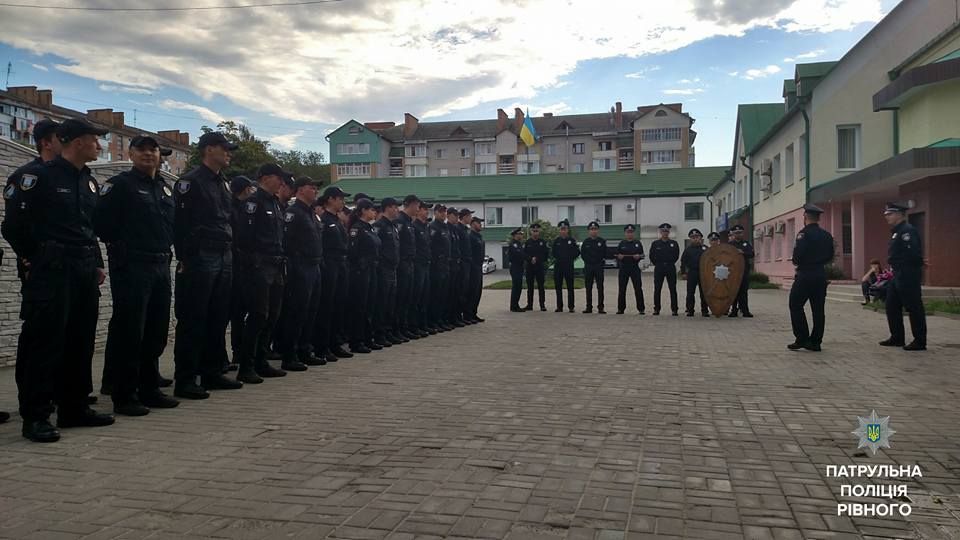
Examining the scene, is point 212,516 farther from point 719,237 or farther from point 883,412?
point 719,237

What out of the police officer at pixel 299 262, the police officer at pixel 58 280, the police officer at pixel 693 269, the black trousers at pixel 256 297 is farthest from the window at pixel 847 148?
the police officer at pixel 58 280

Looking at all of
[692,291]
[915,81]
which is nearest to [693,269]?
[692,291]

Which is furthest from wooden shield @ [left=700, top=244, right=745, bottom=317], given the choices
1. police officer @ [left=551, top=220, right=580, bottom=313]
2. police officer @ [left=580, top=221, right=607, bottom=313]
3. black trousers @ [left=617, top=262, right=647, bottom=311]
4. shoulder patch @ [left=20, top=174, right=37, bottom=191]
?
shoulder patch @ [left=20, top=174, right=37, bottom=191]

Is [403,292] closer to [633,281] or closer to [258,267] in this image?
[258,267]

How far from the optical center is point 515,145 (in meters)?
69.2

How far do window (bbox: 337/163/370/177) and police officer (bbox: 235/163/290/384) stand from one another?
210 feet

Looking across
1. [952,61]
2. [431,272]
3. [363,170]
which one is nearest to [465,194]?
[363,170]

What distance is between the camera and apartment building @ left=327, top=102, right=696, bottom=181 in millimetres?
64125

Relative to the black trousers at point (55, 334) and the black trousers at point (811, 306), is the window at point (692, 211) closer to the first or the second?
the black trousers at point (811, 306)

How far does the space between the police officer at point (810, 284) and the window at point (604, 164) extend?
60.8 meters

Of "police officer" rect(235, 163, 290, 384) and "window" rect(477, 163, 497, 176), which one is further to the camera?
"window" rect(477, 163, 497, 176)

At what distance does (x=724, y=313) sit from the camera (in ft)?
44.4

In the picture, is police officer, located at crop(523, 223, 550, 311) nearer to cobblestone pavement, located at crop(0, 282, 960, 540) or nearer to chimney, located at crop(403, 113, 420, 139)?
cobblestone pavement, located at crop(0, 282, 960, 540)

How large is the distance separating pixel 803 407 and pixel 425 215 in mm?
6731
